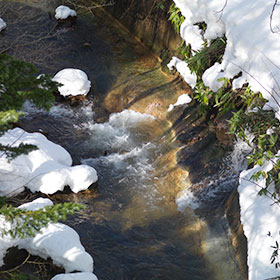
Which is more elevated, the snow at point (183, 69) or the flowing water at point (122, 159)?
the snow at point (183, 69)

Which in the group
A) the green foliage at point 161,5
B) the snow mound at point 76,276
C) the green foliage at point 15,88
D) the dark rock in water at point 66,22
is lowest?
the snow mound at point 76,276

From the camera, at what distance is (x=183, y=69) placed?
33.2 feet

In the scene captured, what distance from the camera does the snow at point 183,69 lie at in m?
9.67

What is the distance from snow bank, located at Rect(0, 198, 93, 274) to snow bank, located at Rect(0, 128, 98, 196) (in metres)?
1.38

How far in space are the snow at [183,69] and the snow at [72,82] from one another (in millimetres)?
2305

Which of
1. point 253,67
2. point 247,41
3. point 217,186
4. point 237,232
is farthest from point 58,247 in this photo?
point 247,41

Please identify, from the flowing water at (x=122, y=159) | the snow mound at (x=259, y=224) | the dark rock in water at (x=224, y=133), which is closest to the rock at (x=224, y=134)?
the dark rock in water at (x=224, y=133)

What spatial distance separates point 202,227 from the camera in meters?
7.31

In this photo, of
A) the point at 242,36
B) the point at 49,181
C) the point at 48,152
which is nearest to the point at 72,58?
the point at 48,152

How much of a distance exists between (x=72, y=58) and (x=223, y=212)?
22.6ft

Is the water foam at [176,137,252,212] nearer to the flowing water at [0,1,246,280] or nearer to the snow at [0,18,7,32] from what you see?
the flowing water at [0,1,246,280]

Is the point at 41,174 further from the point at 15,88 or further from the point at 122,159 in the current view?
the point at 15,88

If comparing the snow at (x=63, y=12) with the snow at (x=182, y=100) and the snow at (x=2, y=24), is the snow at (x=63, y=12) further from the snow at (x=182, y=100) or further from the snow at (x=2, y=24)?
the snow at (x=182, y=100)

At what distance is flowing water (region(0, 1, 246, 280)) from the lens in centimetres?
685
